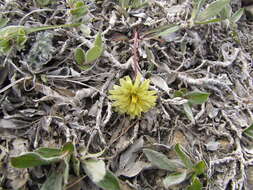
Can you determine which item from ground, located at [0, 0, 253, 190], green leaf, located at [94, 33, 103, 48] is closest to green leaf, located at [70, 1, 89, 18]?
ground, located at [0, 0, 253, 190]

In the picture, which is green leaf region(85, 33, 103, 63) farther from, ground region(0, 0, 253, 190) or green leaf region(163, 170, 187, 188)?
green leaf region(163, 170, 187, 188)

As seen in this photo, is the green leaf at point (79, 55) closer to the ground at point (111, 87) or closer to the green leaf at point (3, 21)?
the ground at point (111, 87)

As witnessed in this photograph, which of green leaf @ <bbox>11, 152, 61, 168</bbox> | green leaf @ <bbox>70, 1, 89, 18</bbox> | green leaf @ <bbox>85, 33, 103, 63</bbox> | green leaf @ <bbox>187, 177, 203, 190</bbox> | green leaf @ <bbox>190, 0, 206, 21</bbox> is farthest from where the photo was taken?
green leaf @ <bbox>190, 0, 206, 21</bbox>

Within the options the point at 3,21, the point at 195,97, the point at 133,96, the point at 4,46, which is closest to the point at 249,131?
the point at 195,97

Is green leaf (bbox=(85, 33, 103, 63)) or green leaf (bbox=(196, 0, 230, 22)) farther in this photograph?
green leaf (bbox=(196, 0, 230, 22))

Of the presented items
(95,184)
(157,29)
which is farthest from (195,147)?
(157,29)

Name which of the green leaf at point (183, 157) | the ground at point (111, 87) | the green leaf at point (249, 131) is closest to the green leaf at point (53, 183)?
the ground at point (111, 87)

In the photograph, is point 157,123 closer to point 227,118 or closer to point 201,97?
point 201,97
